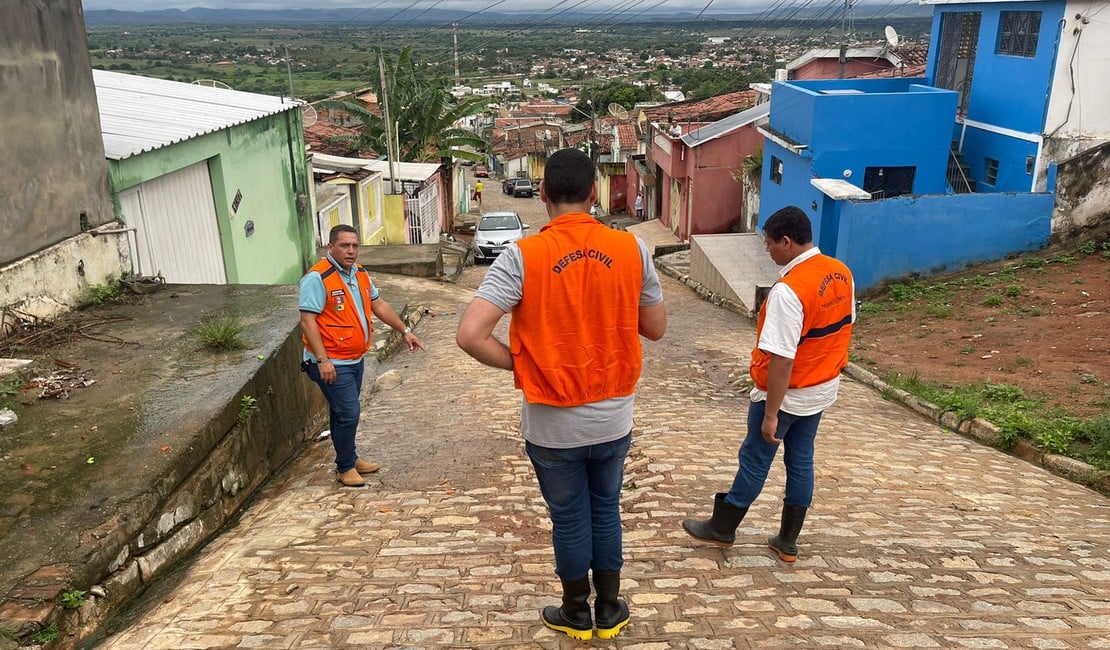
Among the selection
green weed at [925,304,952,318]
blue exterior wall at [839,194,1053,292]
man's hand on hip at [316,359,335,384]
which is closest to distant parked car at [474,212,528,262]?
blue exterior wall at [839,194,1053,292]

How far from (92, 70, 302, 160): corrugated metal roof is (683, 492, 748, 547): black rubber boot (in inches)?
255

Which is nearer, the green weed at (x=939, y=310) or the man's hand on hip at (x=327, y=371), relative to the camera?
the man's hand on hip at (x=327, y=371)

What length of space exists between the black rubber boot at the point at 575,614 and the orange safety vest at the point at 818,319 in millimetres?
1362

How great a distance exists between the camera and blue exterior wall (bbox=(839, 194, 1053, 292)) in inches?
542

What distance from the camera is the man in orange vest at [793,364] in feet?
11.7

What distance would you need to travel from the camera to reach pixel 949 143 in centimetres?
1591

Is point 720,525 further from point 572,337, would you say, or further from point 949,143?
point 949,143

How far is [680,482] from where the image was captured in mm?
5203

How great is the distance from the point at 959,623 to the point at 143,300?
703 centimetres

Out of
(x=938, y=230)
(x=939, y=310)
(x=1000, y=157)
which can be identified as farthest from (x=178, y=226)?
(x=1000, y=157)

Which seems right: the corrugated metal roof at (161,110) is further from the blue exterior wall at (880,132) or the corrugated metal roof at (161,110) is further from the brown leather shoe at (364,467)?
the blue exterior wall at (880,132)

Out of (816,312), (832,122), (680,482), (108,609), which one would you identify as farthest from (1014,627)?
(832,122)

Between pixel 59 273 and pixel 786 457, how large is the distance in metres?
6.11

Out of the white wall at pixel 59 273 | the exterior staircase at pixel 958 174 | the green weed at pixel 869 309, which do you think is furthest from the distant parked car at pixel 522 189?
the white wall at pixel 59 273
